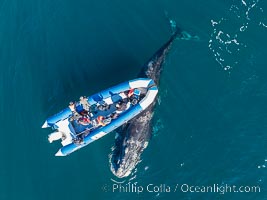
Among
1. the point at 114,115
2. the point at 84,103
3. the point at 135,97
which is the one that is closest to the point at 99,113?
the point at 114,115

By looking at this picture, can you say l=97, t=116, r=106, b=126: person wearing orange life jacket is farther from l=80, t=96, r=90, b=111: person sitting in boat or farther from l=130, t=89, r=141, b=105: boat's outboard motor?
l=130, t=89, r=141, b=105: boat's outboard motor

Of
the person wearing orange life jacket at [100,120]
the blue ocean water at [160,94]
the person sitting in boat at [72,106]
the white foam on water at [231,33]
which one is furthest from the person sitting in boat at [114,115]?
the white foam on water at [231,33]

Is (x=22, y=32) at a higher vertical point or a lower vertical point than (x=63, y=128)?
higher

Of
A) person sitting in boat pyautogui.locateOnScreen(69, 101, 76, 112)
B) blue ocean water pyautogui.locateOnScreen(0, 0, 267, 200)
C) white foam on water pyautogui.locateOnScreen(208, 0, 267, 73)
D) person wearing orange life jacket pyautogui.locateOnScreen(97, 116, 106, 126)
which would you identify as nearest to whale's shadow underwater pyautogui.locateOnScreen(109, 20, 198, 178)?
blue ocean water pyautogui.locateOnScreen(0, 0, 267, 200)

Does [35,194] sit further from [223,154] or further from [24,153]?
[223,154]

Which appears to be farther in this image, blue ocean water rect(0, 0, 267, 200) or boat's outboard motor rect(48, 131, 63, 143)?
boat's outboard motor rect(48, 131, 63, 143)

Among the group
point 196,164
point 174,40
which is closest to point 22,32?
point 174,40
